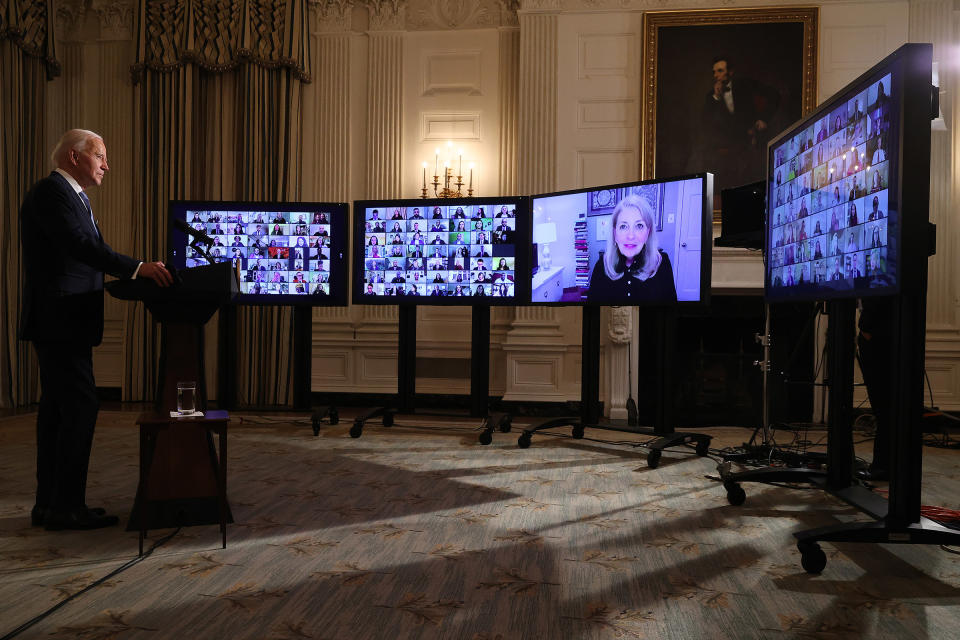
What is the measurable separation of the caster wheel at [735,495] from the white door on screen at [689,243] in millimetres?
1285

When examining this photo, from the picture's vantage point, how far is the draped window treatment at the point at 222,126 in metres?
6.80

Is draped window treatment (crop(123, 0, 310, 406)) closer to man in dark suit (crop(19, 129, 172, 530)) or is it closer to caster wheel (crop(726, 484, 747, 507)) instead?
man in dark suit (crop(19, 129, 172, 530))

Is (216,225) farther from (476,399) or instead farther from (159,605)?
(159,605)

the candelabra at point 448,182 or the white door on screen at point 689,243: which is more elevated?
the candelabra at point 448,182

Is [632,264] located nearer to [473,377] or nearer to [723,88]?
[473,377]

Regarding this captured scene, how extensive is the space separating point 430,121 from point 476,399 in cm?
288

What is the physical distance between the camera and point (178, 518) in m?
2.79

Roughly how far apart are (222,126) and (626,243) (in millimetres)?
4364

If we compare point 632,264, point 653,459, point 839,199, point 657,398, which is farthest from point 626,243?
point 839,199

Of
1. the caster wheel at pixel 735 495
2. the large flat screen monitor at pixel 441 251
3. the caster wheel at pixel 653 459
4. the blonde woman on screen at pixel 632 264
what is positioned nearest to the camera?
the caster wheel at pixel 735 495

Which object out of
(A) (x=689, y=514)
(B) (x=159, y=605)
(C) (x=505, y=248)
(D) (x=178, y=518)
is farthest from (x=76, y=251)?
(C) (x=505, y=248)

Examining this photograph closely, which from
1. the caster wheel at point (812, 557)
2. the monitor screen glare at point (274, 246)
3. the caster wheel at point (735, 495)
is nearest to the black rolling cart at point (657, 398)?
the caster wheel at point (735, 495)

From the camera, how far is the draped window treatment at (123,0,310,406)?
6.80 meters

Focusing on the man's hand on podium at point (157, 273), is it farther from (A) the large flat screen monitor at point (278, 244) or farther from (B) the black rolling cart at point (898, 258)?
(A) the large flat screen monitor at point (278, 244)
